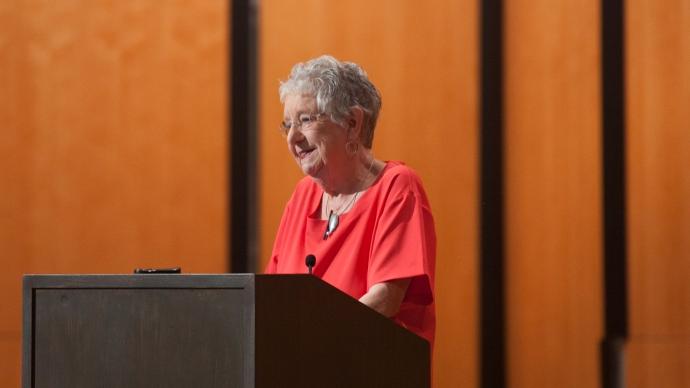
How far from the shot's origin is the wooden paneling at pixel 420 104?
3438mm

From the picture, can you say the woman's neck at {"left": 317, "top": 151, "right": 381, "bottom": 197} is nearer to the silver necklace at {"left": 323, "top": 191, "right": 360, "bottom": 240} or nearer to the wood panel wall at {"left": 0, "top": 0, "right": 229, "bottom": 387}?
the silver necklace at {"left": 323, "top": 191, "right": 360, "bottom": 240}

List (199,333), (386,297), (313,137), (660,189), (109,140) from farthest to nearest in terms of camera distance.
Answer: (109,140), (660,189), (313,137), (386,297), (199,333)

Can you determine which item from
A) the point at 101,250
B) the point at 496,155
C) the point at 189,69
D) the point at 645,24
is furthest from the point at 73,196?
the point at 645,24

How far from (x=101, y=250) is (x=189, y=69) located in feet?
2.21

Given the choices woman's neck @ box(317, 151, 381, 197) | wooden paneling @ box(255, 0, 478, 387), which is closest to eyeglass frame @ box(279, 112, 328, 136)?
woman's neck @ box(317, 151, 381, 197)

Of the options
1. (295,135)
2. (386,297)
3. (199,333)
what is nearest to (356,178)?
(295,135)

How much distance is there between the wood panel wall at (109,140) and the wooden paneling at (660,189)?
1348 millimetres

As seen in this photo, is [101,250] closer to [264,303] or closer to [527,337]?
[527,337]

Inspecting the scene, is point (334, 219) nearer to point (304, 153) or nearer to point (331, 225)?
point (331, 225)

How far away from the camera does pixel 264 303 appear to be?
156 cm

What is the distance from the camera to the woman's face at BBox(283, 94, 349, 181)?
2258 millimetres

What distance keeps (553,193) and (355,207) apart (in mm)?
1329

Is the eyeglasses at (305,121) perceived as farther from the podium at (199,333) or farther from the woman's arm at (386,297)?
the podium at (199,333)

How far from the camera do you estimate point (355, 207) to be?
2299mm
